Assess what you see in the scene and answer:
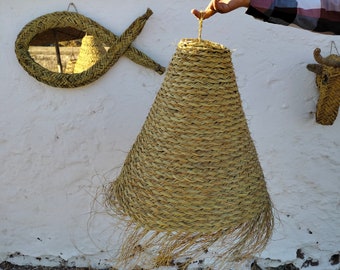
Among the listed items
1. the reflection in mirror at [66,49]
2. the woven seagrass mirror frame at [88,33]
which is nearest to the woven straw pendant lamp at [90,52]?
the reflection in mirror at [66,49]

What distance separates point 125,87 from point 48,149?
2.25 ft

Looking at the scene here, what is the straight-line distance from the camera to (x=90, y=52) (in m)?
3.12

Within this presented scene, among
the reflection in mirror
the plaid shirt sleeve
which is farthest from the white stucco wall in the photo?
the plaid shirt sleeve

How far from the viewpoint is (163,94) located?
1.94m

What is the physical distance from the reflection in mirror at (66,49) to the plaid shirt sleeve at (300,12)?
1500 mm

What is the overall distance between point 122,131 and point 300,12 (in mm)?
1609

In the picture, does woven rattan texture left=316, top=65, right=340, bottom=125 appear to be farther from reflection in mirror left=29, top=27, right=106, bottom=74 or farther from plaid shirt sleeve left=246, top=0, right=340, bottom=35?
reflection in mirror left=29, top=27, right=106, bottom=74

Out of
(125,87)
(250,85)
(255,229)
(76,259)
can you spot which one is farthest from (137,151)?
(76,259)

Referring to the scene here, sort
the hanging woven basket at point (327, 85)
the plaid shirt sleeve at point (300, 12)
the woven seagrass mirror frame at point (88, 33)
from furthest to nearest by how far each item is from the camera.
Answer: the woven seagrass mirror frame at point (88, 33) < the hanging woven basket at point (327, 85) < the plaid shirt sleeve at point (300, 12)

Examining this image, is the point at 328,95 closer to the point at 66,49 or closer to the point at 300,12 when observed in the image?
the point at 300,12

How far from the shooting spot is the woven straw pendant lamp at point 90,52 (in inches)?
122

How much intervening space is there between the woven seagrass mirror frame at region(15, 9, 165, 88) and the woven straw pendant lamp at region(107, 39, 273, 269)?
104cm

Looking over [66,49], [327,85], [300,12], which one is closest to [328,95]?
[327,85]

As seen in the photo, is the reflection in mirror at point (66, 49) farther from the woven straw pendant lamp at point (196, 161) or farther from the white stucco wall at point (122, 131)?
the woven straw pendant lamp at point (196, 161)
